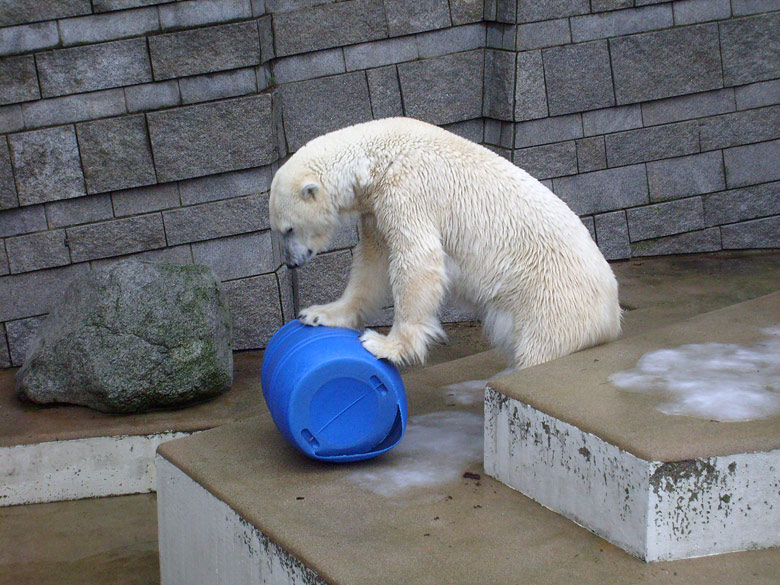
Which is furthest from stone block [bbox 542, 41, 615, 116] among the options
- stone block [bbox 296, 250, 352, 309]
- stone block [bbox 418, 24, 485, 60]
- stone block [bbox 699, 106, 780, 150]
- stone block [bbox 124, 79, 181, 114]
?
stone block [bbox 124, 79, 181, 114]

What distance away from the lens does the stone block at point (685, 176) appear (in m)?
5.99

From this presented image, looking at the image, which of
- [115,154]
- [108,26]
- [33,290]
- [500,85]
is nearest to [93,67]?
[108,26]

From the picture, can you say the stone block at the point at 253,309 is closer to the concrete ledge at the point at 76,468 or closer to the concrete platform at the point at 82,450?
the concrete platform at the point at 82,450

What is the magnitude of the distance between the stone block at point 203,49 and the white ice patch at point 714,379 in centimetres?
287

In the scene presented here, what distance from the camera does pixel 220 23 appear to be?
487 centimetres

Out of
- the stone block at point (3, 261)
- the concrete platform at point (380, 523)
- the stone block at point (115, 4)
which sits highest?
the stone block at point (115, 4)

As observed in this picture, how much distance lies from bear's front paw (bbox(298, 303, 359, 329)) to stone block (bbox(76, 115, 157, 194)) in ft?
6.20

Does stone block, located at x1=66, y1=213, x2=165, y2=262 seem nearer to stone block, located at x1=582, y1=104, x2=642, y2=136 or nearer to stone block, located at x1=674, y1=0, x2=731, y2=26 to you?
stone block, located at x1=582, y1=104, x2=642, y2=136

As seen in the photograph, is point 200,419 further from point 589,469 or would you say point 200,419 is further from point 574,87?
point 574,87

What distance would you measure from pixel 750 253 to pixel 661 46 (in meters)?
1.60

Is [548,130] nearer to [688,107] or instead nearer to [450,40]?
[450,40]

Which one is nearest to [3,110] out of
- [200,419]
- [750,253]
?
[200,419]

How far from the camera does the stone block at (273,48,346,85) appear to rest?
5254 mm

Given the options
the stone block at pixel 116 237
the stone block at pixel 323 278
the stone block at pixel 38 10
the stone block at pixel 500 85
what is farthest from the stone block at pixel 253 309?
the stone block at pixel 500 85
